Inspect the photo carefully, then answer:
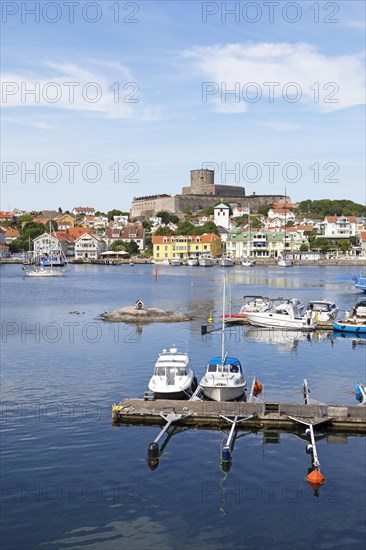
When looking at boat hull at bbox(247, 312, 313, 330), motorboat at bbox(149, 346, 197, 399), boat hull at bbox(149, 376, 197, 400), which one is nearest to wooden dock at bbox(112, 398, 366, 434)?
boat hull at bbox(149, 376, 197, 400)

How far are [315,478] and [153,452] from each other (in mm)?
5013

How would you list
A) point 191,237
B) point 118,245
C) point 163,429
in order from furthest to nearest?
point 118,245 < point 191,237 < point 163,429

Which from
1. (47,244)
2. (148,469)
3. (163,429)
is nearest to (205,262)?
(47,244)

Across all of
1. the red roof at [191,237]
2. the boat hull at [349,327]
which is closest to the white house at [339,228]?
the red roof at [191,237]

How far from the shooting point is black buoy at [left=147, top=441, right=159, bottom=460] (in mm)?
19625

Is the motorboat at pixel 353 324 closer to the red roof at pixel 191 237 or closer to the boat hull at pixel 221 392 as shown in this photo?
the boat hull at pixel 221 392

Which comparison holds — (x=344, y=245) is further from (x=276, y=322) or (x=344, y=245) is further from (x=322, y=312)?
(x=276, y=322)

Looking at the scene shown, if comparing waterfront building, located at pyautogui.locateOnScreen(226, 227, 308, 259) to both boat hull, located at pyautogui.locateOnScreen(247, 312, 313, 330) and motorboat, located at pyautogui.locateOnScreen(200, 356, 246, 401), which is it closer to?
boat hull, located at pyautogui.locateOnScreen(247, 312, 313, 330)

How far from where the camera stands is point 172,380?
2612 cm

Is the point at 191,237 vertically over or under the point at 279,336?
over

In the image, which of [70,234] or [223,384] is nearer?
A: [223,384]

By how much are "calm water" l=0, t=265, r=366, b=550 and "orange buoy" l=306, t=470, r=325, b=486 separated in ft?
1.03

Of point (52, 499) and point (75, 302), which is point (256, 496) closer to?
point (52, 499)

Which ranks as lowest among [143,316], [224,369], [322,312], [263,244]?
[143,316]
